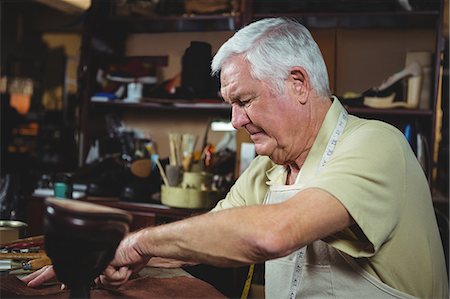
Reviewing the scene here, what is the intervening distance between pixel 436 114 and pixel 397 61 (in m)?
0.47

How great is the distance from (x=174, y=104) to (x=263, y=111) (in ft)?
7.92

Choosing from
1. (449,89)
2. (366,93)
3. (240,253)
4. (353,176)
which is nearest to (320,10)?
(366,93)

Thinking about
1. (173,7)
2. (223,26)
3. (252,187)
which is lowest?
(252,187)

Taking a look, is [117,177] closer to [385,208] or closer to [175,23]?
[175,23]

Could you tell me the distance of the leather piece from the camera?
141 centimetres

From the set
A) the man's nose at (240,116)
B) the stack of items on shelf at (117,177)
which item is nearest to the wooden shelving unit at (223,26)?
the stack of items on shelf at (117,177)

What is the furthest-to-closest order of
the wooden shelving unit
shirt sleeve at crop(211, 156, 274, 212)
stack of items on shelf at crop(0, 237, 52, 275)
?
the wooden shelving unit, shirt sleeve at crop(211, 156, 274, 212), stack of items on shelf at crop(0, 237, 52, 275)

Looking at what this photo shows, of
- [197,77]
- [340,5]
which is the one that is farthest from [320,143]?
[197,77]

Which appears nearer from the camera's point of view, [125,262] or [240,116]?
[125,262]

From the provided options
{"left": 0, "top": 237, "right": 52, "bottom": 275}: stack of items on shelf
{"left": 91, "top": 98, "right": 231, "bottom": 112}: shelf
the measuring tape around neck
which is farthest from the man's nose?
{"left": 91, "top": 98, "right": 231, "bottom": 112}: shelf

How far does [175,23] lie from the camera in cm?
413

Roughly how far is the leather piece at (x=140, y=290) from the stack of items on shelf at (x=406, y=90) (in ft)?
7.38

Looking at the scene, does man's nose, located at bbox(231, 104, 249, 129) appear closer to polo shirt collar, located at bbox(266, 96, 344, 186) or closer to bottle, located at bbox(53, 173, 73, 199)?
polo shirt collar, located at bbox(266, 96, 344, 186)

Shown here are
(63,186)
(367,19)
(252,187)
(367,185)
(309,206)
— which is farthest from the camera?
(367,19)
